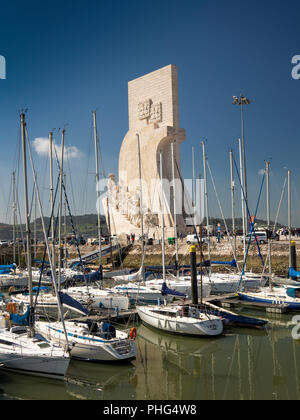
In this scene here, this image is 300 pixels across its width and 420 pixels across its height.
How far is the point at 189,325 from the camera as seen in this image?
16.9 meters

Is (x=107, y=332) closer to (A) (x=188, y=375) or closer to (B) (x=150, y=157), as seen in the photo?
(A) (x=188, y=375)

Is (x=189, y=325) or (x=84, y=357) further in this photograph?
(x=189, y=325)

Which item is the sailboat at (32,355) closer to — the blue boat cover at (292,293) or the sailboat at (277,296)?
the sailboat at (277,296)

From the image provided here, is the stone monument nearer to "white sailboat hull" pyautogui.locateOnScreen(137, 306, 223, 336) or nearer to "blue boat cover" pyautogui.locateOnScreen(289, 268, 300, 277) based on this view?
"blue boat cover" pyautogui.locateOnScreen(289, 268, 300, 277)

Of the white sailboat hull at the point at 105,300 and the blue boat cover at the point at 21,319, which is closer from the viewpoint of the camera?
the blue boat cover at the point at 21,319

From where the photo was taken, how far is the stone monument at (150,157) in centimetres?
4616

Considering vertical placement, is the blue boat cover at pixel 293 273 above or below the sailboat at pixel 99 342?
above

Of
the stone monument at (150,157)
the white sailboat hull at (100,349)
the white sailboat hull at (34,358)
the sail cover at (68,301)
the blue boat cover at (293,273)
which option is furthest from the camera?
the stone monument at (150,157)

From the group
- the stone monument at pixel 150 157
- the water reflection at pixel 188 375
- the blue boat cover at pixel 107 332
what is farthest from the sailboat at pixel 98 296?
the stone monument at pixel 150 157

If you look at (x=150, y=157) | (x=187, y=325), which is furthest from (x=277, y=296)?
(x=150, y=157)
